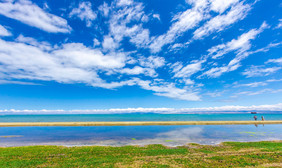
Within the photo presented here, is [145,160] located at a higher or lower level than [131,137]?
higher

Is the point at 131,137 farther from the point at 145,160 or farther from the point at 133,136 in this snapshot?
the point at 145,160

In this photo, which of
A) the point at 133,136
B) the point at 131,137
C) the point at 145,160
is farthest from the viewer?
the point at 133,136

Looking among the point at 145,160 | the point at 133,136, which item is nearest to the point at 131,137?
the point at 133,136

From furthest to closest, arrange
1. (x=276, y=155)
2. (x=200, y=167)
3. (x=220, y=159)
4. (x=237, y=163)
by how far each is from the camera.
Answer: (x=276, y=155)
(x=220, y=159)
(x=237, y=163)
(x=200, y=167)

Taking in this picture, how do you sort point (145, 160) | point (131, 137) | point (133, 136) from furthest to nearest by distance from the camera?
1. point (133, 136)
2. point (131, 137)
3. point (145, 160)

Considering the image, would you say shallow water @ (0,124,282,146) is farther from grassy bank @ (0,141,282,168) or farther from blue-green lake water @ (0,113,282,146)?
grassy bank @ (0,141,282,168)

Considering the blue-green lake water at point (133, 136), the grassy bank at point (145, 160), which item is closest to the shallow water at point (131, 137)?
the blue-green lake water at point (133, 136)

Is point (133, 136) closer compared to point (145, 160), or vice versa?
point (145, 160)

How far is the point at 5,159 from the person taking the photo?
50.8ft

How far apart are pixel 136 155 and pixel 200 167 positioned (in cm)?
793

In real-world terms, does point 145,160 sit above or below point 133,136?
above

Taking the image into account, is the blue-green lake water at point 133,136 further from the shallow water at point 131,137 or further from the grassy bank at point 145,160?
the grassy bank at point 145,160

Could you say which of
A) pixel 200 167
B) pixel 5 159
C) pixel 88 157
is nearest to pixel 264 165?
pixel 200 167

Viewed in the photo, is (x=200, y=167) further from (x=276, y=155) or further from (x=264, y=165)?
(x=276, y=155)
